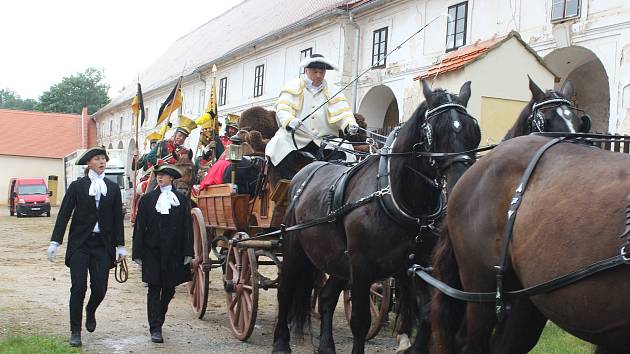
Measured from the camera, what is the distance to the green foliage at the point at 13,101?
337ft

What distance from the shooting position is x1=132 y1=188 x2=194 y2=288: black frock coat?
688 cm

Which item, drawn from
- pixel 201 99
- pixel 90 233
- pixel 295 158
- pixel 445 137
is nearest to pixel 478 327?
pixel 445 137

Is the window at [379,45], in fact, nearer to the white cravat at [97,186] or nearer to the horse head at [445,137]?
the white cravat at [97,186]

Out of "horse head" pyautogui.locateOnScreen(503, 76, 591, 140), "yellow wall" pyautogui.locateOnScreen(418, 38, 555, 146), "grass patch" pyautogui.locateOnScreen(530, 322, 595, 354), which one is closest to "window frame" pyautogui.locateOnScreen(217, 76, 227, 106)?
"yellow wall" pyautogui.locateOnScreen(418, 38, 555, 146)

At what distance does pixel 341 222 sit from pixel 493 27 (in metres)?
11.6

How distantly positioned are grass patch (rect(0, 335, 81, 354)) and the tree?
2756 inches

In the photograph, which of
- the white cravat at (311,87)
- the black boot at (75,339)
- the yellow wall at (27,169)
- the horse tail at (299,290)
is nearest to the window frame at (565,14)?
the white cravat at (311,87)

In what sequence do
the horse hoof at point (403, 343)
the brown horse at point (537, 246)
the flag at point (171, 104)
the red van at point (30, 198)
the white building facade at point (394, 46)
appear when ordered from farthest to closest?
the red van at point (30, 198) → the flag at point (171, 104) → the white building facade at point (394, 46) → the horse hoof at point (403, 343) → the brown horse at point (537, 246)

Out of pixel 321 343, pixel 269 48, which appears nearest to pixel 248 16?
pixel 269 48

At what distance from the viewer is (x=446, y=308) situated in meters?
3.67

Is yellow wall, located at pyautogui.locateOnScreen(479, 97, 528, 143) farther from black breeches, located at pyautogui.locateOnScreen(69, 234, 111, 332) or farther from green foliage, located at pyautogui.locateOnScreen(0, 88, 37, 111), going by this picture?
green foliage, located at pyautogui.locateOnScreen(0, 88, 37, 111)

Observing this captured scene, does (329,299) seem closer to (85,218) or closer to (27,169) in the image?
(85,218)

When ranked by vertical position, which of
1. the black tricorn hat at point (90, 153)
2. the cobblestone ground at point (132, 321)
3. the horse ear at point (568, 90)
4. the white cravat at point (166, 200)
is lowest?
the cobblestone ground at point (132, 321)

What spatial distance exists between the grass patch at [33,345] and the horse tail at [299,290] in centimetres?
193
